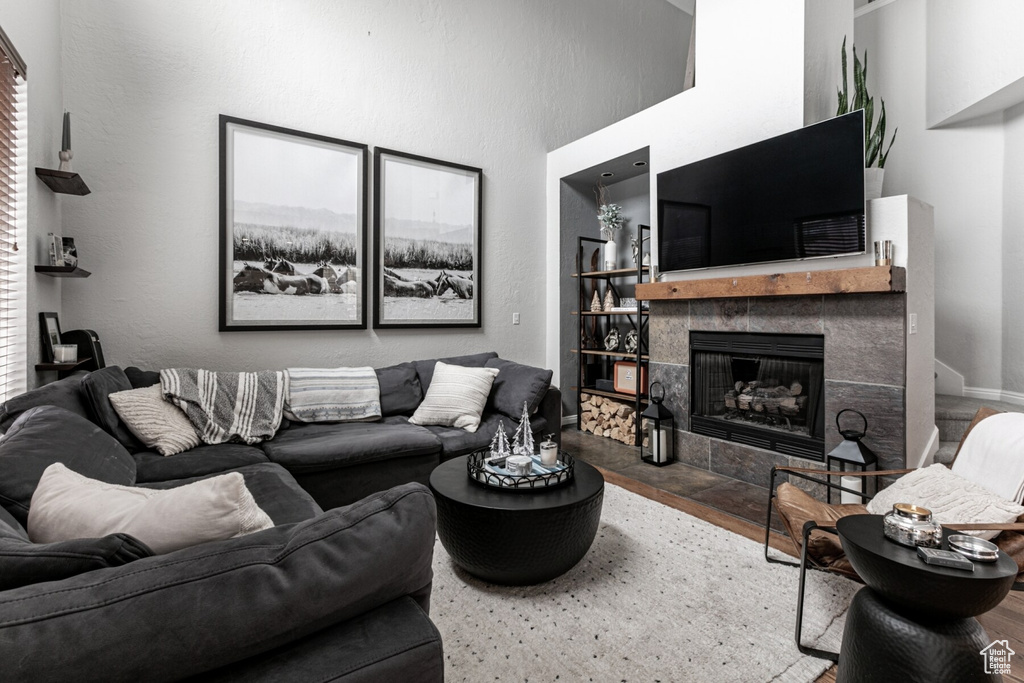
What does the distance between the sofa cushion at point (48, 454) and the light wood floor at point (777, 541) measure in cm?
219

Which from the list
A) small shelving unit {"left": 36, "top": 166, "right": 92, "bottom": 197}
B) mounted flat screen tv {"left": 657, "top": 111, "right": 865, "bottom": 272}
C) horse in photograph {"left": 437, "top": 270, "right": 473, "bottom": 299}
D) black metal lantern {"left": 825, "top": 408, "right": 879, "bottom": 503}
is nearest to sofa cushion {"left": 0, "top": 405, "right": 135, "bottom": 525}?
small shelving unit {"left": 36, "top": 166, "right": 92, "bottom": 197}

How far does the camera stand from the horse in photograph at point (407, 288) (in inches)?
151

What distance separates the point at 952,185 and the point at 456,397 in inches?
169

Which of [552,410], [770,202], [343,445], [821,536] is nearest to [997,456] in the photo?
[821,536]

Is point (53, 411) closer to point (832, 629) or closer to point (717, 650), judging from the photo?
point (717, 650)

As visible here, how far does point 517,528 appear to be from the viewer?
179cm

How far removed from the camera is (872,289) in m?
2.53

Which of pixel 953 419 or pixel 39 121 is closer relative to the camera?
pixel 39 121

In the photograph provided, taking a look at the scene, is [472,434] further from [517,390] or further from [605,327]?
[605,327]

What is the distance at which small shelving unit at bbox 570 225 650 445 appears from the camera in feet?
13.2

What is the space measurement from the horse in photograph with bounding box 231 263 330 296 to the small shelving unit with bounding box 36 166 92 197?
2.94 ft

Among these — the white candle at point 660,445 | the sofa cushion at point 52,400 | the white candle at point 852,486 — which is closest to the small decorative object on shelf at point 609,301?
the white candle at point 660,445

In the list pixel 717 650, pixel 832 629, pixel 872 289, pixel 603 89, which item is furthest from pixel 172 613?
pixel 603 89

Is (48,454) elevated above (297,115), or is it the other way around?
(297,115)
